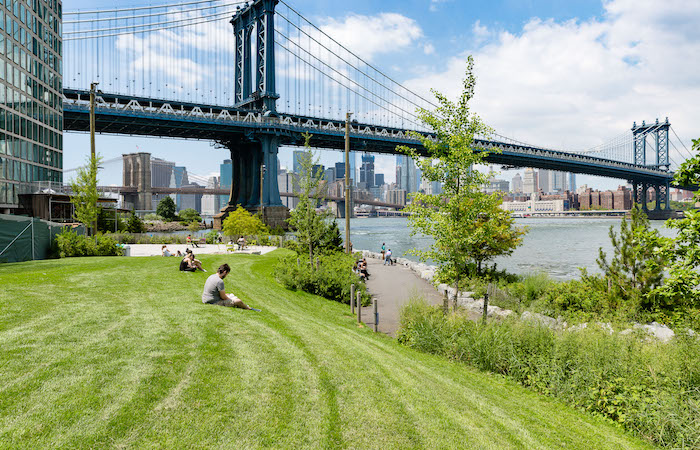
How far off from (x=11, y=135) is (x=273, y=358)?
50.2m

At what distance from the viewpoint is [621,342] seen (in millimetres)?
8484

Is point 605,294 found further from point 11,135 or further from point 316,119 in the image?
point 316,119

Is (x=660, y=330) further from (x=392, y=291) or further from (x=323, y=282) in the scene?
(x=323, y=282)

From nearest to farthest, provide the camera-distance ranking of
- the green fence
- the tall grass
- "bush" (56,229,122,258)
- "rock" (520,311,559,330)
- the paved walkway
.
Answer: the tall grass < "rock" (520,311,559,330) < the paved walkway < the green fence < "bush" (56,229,122,258)

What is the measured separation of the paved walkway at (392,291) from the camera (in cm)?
1365

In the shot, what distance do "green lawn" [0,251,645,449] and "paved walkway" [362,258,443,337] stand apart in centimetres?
437

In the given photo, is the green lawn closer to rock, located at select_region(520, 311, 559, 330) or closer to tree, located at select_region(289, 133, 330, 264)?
rock, located at select_region(520, 311, 559, 330)

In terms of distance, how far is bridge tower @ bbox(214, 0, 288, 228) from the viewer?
68.9 metres

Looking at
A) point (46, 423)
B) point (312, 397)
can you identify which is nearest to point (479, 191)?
point (312, 397)

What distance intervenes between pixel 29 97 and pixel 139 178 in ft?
331

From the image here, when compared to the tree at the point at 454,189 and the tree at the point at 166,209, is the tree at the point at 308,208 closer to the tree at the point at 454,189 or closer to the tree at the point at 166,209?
the tree at the point at 454,189

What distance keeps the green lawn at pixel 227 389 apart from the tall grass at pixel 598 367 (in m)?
0.40

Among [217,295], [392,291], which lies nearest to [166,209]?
[392,291]

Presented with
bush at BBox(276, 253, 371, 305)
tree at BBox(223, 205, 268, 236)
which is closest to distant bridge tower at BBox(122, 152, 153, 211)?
tree at BBox(223, 205, 268, 236)
